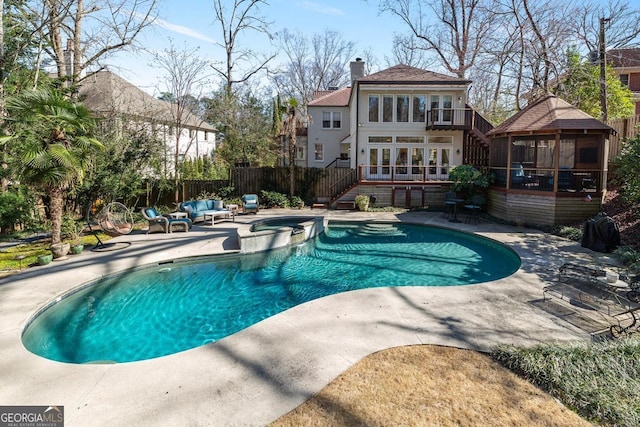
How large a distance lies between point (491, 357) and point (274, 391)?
2857 millimetres

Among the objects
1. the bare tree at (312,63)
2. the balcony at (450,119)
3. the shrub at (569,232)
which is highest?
the bare tree at (312,63)

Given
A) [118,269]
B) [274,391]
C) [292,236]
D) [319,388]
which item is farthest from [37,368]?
[292,236]

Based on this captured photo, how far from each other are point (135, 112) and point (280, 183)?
8.43 m

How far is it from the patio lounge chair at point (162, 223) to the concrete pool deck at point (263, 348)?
4.27 m

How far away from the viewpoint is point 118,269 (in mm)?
→ 8789

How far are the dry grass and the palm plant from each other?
8879 mm

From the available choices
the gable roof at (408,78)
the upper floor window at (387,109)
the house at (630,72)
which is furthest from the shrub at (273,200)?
the house at (630,72)

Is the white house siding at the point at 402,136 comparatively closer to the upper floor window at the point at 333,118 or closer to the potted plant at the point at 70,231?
the upper floor window at the point at 333,118

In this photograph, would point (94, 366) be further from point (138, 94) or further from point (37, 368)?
point (138, 94)

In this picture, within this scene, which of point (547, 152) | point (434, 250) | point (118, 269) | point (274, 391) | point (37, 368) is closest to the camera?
point (274, 391)

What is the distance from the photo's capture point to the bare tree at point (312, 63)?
3966 centimetres

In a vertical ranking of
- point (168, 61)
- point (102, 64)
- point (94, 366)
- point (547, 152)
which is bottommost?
point (94, 366)

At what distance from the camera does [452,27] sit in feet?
88.1

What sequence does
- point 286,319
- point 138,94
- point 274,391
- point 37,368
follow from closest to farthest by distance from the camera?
point 274,391, point 37,368, point 286,319, point 138,94
